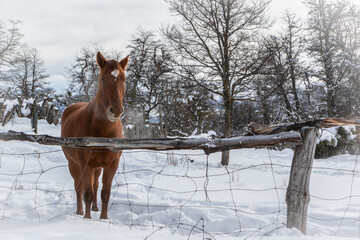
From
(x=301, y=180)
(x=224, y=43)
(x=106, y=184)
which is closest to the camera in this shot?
(x=301, y=180)

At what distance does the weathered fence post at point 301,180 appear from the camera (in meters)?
2.60

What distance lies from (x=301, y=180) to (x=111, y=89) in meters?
2.29

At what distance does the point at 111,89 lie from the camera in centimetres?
338

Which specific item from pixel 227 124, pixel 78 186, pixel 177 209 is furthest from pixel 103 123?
pixel 227 124

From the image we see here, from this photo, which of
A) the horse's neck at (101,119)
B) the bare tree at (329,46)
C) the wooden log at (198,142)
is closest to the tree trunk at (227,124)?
the horse's neck at (101,119)

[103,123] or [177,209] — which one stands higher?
[103,123]

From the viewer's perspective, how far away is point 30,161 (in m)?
8.77

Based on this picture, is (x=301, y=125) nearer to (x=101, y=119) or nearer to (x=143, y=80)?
(x=101, y=119)

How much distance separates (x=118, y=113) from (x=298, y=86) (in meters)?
18.7

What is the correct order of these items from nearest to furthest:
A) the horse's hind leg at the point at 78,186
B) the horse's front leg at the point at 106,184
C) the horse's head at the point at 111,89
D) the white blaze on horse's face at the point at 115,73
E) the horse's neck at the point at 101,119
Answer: the horse's head at the point at 111,89 → the white blaze on horse's face at the point at 115,73 → the horse's neck at the point at 101,119 → the horse's front leg at the point at 106,184 → the horse's hind leg at the point at 78,186

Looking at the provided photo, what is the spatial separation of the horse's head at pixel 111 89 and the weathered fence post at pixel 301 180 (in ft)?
6.47

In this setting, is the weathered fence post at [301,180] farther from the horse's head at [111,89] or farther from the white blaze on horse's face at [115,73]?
the white blaze on horse's face at [115,73]

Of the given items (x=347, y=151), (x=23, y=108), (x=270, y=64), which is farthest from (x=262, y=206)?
(x=23, y=108)

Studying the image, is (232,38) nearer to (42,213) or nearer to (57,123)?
(42,213)
